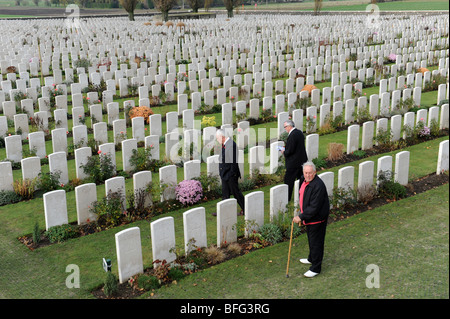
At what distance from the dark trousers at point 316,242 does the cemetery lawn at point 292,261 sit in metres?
0.19

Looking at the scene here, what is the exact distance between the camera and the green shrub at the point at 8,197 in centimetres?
942

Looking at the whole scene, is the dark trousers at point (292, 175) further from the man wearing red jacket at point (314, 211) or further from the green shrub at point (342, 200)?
the man wearing red jacket at point (314, 211)

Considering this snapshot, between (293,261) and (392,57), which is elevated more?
(392,57)

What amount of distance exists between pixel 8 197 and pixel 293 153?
5.52 meters

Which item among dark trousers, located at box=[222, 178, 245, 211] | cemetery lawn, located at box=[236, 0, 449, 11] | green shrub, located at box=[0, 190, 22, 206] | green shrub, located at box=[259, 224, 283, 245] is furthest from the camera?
cemetery lawn, located at box=[236, 0, 449, 11]

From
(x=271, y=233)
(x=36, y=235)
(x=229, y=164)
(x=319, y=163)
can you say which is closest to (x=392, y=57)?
(x=319, y=163)

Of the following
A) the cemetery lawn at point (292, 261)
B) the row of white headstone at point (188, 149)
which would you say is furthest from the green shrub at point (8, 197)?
the cemetery lawn at point (292, 261)

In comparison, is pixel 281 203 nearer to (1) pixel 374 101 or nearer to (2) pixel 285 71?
(1) pixel 374 101

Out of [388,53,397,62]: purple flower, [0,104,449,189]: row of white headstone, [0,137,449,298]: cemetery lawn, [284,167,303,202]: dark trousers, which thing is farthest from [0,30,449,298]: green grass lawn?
[388,53,397,62]: purple flower

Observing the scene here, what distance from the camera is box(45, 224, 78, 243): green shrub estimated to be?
7.88 m

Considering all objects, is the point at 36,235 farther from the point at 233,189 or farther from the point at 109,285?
the point at 233,189

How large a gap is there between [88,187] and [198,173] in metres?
2.25

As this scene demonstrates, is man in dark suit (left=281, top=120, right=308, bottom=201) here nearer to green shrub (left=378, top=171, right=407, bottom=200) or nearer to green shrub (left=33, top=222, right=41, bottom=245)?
green shrub (left=378, top=171, right=407, bottom=200)

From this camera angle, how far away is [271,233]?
7730 millimetres
